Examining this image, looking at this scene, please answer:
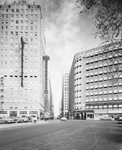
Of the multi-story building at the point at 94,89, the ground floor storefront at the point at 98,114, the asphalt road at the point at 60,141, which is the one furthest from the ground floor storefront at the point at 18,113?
the asphalt road at the point at 60,141

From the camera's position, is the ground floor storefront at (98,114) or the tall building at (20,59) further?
the tall building at (20,59)

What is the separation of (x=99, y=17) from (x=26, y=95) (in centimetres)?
9437

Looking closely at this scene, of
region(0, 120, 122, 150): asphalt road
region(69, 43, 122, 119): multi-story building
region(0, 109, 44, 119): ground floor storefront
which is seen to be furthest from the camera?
region(0, 109, 44, 119): ground floor storefront

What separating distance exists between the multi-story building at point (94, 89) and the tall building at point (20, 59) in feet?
64.9

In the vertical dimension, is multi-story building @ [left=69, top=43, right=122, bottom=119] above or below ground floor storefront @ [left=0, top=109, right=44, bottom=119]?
above

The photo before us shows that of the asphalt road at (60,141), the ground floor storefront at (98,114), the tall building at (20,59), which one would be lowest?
the ground floor storefront at (98,114)

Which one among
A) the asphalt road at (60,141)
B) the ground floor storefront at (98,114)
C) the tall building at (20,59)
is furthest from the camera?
the tall building at (20,59)

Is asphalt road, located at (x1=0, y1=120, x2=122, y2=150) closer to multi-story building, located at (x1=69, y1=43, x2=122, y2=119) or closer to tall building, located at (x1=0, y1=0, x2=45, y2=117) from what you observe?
multi-story building, located at (x1=69, y1=43, x2=122, y2=119)

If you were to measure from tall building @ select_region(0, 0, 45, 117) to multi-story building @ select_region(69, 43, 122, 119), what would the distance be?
1978cm

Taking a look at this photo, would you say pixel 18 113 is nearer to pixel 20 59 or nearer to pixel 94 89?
pixel 20 59

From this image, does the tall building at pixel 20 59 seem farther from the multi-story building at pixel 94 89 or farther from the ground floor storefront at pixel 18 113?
the multi-story building at pixel 94 89

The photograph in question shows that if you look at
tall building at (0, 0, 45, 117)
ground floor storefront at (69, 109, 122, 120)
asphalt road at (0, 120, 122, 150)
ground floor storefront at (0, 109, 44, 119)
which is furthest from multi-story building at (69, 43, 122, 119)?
asphalt road at (0, 120, 122, 150)

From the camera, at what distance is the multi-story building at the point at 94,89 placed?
318 ft

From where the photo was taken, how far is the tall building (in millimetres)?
101938
